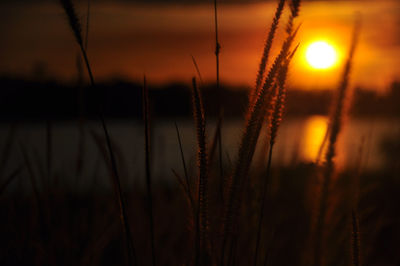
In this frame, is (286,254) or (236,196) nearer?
(236,196)

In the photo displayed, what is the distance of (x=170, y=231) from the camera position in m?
2.40

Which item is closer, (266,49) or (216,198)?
(266,49)

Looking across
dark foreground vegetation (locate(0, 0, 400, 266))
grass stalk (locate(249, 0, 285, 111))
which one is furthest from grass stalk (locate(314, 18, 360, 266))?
grass stalk (locate(249, 0, 285, 111))

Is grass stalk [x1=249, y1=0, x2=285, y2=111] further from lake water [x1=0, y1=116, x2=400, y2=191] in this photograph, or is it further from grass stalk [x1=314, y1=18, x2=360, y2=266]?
grass stalk [x1=314, y1=18, x2=360, y2=266]

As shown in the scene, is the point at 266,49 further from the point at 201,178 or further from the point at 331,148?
the point at 331,148

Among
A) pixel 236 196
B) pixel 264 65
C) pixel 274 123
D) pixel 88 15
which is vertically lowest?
pixel 236 196

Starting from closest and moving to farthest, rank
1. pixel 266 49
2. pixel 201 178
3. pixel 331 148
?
pixel 201 178, pixel 266 49, pixel 331 148

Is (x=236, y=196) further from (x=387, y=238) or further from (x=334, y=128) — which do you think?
(x=387, y=238)

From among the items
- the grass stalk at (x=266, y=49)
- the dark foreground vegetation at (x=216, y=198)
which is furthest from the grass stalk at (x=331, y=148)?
the grass stalk at (x=266, y=49)

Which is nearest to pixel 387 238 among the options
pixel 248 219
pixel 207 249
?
pixel 248 219

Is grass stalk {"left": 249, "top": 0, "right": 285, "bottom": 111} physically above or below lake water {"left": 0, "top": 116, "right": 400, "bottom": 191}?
above

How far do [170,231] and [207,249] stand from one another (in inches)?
62.1

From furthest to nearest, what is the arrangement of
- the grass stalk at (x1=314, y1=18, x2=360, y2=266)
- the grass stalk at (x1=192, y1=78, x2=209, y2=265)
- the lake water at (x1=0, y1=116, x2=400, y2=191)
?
the lake water at (x1=0, y1=116, x2=400, y2=191), the grass stalk at (x1=314, y1=18, x2=360, y2=266), the grass stalk at (x1=192, y1=78, x2=209, y2=265)

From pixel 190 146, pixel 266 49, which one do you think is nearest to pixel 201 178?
pixel 266 49
